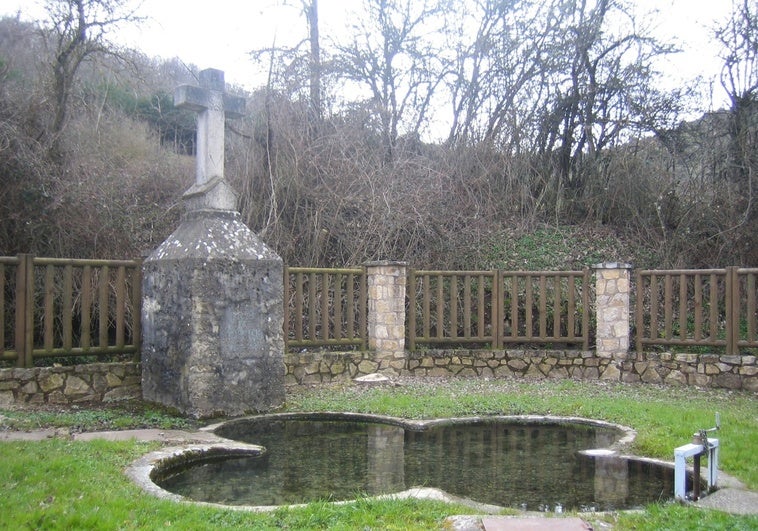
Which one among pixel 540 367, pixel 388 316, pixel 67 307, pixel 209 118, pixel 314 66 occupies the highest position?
pixel 314 66

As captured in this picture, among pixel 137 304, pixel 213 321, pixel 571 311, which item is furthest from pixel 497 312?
pixel 137 304

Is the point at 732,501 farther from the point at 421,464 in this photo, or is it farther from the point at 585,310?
the point at 585,310

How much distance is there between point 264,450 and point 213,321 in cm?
210

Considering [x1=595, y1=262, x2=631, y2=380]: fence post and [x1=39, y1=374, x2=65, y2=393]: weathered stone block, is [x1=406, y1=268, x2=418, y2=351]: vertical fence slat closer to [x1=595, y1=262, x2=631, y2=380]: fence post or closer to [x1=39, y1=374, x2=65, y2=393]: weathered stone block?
[x1=595, y1=262, x2=631, y2=380]: fence post

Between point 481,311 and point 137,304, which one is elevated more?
point 137,304

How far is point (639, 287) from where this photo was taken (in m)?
11.8

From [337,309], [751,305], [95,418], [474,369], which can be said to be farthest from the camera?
[474,369]

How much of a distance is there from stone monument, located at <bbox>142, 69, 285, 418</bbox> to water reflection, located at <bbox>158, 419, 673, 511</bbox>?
26.3 inches

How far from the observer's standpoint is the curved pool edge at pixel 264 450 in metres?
4.64

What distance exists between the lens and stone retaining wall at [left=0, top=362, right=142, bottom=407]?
836 cm

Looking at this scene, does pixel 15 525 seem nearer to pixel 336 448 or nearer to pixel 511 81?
pixel 336 448

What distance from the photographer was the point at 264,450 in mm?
6492

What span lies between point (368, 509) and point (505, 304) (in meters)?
9.52

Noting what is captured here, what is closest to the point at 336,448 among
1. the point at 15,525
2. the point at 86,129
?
the point at 15,525
